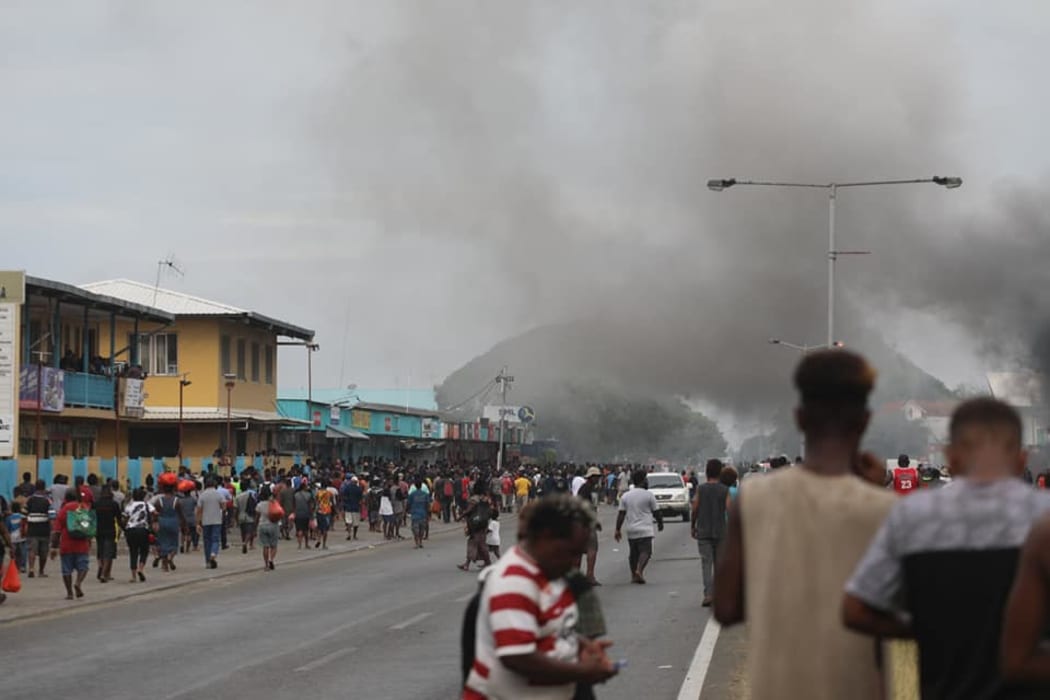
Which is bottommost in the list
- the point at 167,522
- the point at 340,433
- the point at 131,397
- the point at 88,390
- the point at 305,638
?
the point at 305,638

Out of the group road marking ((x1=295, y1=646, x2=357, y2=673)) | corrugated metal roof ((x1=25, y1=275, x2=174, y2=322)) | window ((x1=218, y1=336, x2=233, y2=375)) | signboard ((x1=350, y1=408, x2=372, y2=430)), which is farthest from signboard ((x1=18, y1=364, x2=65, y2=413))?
signboard ((x1=350, y1=408, x2=372, y2=430))

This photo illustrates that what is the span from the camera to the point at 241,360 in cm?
5859

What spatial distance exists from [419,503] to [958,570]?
33.5m

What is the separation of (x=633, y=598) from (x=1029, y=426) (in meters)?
46.9

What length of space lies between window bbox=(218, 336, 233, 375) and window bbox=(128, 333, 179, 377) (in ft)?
4.99

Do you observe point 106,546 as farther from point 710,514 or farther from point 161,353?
point 161,353

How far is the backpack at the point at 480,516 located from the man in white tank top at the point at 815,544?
2182cm

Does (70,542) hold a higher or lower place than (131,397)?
lower

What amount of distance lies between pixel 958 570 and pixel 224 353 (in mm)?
53802

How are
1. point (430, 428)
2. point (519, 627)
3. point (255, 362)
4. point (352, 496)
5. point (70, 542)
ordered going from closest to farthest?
point (519, 627), point (70, 542), point (352, 496), point (255, 362), point (430, 428)

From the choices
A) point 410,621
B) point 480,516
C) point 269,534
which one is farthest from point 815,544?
point 269,534

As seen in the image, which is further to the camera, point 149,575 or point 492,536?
point 149,575

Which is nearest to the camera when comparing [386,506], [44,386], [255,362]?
[44,386]

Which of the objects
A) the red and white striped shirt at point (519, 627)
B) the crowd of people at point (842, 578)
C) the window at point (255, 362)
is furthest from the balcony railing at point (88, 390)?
the crowd of people at point (842, 578)
